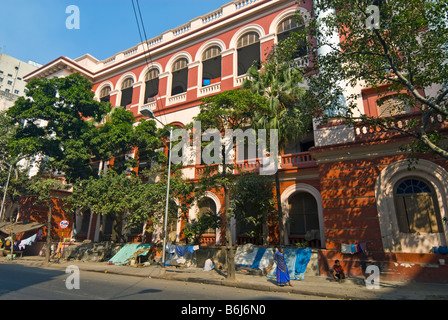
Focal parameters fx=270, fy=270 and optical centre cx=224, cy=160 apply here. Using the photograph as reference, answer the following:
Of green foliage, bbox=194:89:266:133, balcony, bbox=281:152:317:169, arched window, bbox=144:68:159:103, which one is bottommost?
balcony, bbox=281:152:317:169

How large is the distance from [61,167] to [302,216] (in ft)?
54.5

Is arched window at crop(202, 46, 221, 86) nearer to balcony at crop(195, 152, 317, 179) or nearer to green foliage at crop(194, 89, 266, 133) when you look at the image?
balcony at crop(195, 152, 317, 179)

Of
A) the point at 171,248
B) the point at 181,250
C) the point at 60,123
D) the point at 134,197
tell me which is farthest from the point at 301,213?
the point at 60,123

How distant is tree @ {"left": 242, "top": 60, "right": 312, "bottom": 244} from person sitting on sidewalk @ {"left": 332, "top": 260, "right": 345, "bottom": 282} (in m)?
2.98

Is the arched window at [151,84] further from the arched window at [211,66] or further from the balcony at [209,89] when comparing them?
the balcony at [209,89]

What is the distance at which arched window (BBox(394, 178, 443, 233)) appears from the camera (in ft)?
35.0

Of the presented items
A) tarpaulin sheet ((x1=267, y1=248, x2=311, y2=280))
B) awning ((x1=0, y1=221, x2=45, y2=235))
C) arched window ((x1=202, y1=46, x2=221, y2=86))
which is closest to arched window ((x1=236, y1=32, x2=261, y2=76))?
arched window ((x1=202, y1=46, x2=221, y2=86))

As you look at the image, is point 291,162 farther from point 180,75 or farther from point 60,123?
point 60,123

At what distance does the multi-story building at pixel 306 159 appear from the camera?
1079cm

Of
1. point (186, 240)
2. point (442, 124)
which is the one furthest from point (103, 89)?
point (442, 124)

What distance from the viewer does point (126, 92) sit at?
25484 mm

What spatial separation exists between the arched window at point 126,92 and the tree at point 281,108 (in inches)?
584

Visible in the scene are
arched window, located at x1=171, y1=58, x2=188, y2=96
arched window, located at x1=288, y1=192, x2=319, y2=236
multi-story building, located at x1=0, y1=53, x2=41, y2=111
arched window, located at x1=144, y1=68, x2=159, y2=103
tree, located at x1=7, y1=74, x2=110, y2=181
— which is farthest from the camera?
multi-story building, located at x1=0, y1=53, x2=41, y2=111
